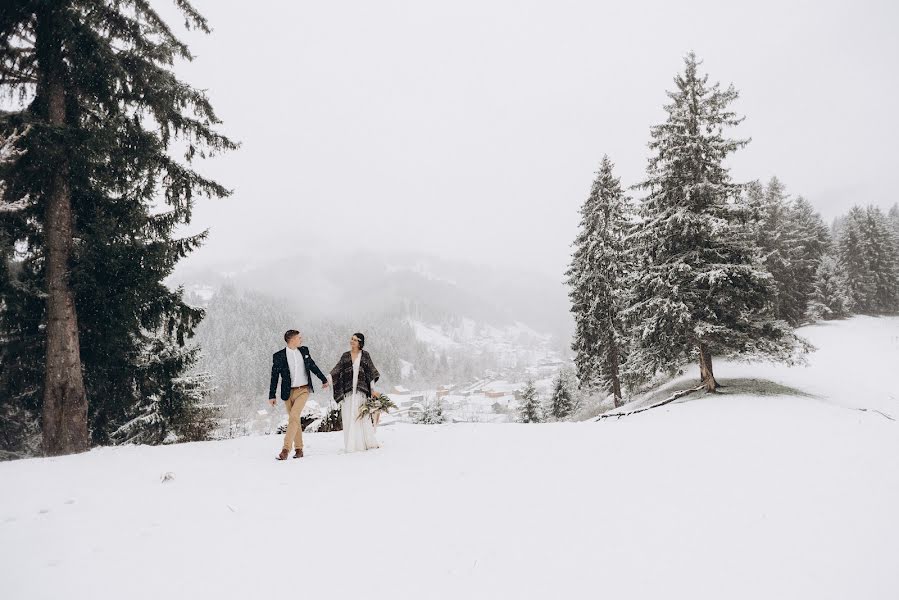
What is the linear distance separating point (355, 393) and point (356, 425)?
25.5 inches

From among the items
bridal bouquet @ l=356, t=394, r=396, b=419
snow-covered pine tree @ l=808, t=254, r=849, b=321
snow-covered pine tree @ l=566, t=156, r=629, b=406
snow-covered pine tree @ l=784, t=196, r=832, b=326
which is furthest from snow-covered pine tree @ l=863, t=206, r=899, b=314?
bridal bouquet @ l=356, t=394, r=396, b=419

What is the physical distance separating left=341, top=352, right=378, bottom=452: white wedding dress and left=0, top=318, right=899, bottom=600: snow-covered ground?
380mm

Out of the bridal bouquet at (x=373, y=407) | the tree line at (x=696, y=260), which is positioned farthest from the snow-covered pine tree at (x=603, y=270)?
the bridal bouquet at (x=373, y=407)

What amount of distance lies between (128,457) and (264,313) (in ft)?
648

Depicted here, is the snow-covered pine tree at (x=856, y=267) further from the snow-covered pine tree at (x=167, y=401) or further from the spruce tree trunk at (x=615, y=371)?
the snow-covered pine tree at (x=167, y=401)

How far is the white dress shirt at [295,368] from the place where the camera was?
7.75 metres

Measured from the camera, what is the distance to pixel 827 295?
39812mm

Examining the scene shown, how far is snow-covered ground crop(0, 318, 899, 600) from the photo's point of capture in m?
3.24

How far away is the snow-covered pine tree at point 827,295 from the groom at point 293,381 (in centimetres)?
4863

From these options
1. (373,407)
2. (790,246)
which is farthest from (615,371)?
(790,246)

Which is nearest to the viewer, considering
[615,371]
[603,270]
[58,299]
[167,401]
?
[58,299]

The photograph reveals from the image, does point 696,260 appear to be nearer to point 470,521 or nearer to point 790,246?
point 470,521

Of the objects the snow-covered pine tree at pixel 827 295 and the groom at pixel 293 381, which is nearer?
the groom at pixel 293 381

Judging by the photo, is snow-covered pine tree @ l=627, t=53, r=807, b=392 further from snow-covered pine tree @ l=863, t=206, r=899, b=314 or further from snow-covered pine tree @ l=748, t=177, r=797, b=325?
snow-covered pine tree @ l=863, t=206, r=899, b=314
